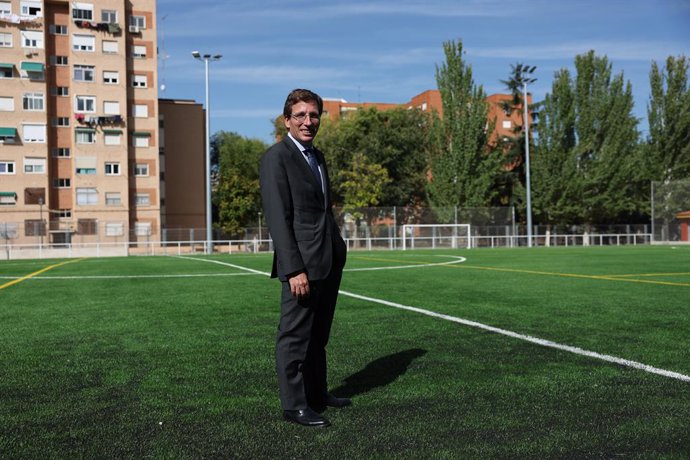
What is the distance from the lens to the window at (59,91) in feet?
172

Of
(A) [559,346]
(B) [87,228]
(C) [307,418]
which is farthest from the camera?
(B) [87,228]

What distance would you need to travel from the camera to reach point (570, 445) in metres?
2.82

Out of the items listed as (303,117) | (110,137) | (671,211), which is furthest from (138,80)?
(303,117)

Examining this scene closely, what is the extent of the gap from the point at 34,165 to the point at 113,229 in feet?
40.0

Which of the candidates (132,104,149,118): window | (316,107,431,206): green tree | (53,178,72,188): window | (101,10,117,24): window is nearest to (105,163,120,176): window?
(53,178,72,188): window

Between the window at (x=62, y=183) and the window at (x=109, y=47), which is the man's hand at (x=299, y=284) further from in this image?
the window at (x=109, y=47)

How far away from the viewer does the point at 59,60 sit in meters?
52.6

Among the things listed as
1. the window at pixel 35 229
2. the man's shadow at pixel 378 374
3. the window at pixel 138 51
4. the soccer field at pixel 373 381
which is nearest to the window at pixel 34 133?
the window at pixel 138 51

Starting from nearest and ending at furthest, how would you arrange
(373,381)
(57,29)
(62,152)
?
(373,381), (57,29), (62,152)

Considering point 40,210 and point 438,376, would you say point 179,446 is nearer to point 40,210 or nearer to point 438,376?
point 438,376

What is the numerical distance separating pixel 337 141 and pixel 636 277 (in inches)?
1626

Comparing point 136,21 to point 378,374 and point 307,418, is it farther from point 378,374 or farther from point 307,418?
point 307,418

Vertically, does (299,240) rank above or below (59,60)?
below

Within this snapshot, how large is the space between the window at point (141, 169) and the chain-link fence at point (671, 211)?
127ft
